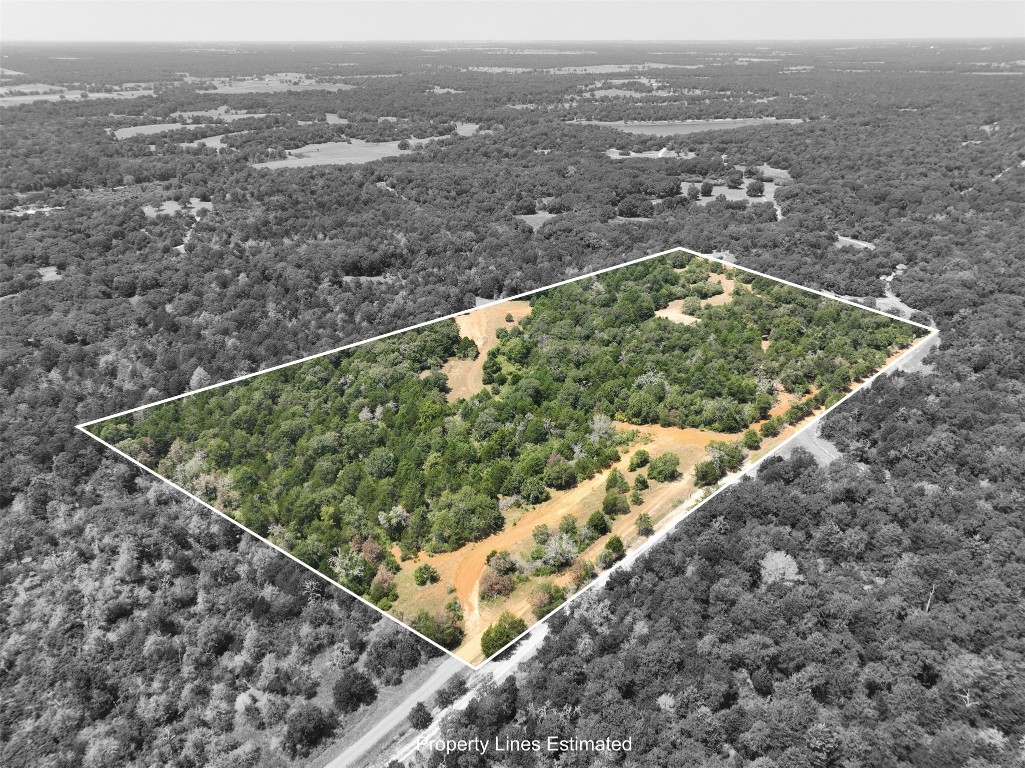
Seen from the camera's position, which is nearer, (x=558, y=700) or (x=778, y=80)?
(x=558, y=700)

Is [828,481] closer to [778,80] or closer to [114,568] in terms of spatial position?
[114,568]

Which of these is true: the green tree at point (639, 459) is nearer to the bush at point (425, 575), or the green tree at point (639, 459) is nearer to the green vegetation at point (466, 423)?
the green vegetation at point (466, 423)

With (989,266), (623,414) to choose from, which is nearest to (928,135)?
(989,266)

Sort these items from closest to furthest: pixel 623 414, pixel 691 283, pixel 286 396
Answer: pixel 286 396 < pixel 623 414 < pixel 691 283

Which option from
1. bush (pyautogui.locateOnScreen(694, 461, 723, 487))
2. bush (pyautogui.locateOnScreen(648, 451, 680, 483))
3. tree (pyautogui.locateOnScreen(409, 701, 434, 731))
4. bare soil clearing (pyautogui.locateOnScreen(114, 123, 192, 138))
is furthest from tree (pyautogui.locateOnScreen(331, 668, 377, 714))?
bare soil clearing (pyautogui.locateOnScreen(114, 123, 192, 138))

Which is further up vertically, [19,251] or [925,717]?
[19,251]
